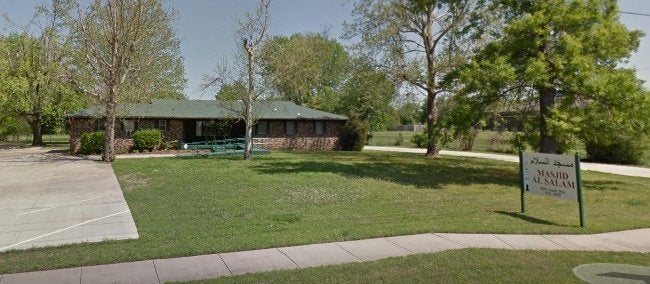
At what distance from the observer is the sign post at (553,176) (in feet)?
28.9

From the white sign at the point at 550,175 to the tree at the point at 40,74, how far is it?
1295 inches

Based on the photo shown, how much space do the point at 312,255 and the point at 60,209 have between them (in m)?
6.65

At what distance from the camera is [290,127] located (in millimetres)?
32656

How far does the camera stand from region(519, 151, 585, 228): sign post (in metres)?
8.80

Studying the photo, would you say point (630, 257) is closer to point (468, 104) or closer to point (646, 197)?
point (646, 197)

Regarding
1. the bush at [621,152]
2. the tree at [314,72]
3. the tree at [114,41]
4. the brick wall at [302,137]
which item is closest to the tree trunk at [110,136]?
the tree at [114,41]

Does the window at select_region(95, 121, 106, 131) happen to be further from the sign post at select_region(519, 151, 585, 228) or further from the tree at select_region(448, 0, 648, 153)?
the sign post at select_region(519, 151, 585, 228)

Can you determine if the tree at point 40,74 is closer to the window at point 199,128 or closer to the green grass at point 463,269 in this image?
the window at point 199,128

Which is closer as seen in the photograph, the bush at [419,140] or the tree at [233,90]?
the tree at [233,90]

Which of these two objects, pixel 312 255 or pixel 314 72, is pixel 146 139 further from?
pixel 314 72

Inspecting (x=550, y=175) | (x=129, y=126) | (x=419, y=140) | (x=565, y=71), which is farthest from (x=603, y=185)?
(x=129, y=126)

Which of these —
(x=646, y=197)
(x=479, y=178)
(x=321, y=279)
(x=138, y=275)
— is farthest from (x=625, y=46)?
(x=138, y=275)

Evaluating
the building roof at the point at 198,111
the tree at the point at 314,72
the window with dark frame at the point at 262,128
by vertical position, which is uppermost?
the tree at the point at 314,72

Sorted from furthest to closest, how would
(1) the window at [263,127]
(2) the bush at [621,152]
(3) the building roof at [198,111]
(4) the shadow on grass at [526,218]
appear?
1. (1) the window at [263,127]
2. (3) the building roof at [198,111]
3. (2) the bush at [621,152]
4. (4) the shadow on grass at [526,218]
